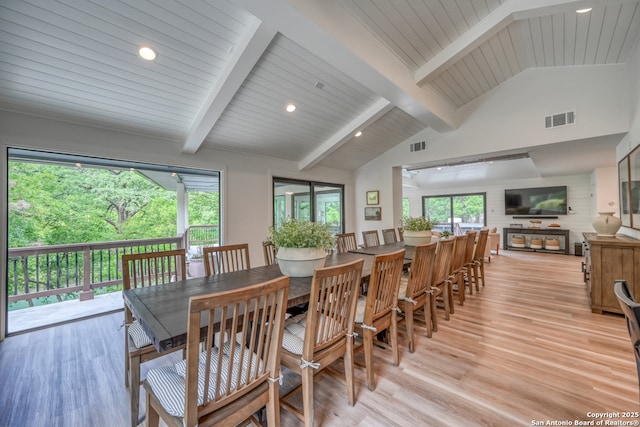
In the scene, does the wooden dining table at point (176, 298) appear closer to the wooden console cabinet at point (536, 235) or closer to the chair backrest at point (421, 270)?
the chair backrest at point (421, 270)

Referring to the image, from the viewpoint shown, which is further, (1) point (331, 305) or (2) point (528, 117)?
(2) point (528, 117)

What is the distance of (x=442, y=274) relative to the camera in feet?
9.89

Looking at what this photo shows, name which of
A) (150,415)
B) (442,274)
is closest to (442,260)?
(442,274)

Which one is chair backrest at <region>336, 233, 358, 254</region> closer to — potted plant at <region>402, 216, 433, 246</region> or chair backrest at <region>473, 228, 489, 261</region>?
potted plant at <region>402, 216, 433, 246</region>

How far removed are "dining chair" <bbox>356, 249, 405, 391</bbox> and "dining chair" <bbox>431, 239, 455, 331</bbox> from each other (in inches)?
33.4

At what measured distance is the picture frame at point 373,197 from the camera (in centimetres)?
653

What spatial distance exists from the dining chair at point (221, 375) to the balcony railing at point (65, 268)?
13.1 ft

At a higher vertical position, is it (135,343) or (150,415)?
(135,343)

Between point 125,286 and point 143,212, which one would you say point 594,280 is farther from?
point 143,212

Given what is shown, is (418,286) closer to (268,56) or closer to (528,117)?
(268,56)

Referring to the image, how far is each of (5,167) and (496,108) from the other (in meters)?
6.93

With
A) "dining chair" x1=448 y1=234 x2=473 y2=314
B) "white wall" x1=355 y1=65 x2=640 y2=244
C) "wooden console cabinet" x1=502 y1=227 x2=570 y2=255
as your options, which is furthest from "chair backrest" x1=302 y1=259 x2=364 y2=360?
"wooden console cabinet" x1=502 y1=227 x2=570 y2=255

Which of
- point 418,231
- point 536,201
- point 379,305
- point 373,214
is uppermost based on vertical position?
point 536,201

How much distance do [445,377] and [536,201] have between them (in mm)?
8846
